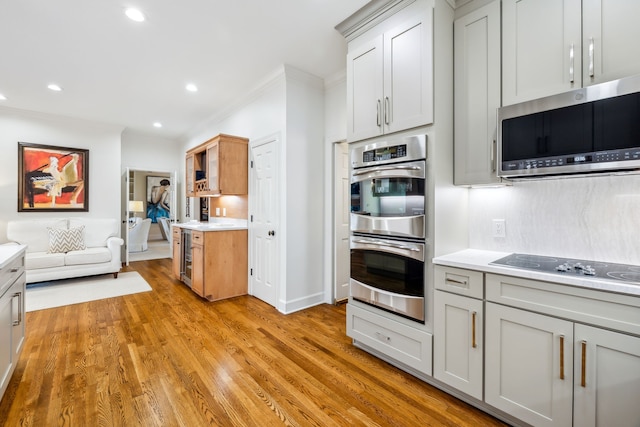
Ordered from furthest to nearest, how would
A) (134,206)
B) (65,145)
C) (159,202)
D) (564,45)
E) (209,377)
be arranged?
(159,202), (134,206), (65,145), (209,377), (564,45)

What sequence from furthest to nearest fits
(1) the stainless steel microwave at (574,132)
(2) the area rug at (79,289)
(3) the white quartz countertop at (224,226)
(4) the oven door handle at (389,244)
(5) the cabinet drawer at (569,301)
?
(3) the white quartz countertop at (224,226) → (2) the area rug at (79,289) → (4) the oven door handle at (389,244) → (1) the stainless steel microwave at (574,132) → (5) the cabinet drawer at (569,301)

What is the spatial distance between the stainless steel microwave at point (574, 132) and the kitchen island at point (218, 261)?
330cm

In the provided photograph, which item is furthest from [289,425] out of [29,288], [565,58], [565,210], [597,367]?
[29,288]

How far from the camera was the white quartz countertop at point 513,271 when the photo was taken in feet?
4.20

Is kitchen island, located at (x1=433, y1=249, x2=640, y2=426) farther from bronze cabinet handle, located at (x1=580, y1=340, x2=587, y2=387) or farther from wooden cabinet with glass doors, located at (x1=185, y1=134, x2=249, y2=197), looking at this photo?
wooden cabinet with glass doors, located at (x1=185, y1=134, x2=249, y2=197)

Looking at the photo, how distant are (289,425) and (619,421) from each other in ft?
5.19

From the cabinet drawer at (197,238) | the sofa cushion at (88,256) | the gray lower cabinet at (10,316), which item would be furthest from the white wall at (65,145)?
the gray lower cabinet at (10,316)

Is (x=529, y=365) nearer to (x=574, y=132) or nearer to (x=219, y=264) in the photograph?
(x=574, y=132)

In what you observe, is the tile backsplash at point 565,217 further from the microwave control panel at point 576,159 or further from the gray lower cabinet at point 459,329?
the gray lower cabinet at point 459,329

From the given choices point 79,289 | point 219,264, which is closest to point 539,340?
point 219,264

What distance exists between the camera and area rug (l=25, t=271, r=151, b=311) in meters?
3.77

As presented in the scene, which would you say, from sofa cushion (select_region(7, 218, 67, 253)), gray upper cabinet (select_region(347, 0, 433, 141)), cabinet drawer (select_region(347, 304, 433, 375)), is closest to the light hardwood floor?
cabinet drawer (select_region(347, 304, 433, 375))

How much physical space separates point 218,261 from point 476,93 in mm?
3419

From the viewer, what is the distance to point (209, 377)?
213cm
